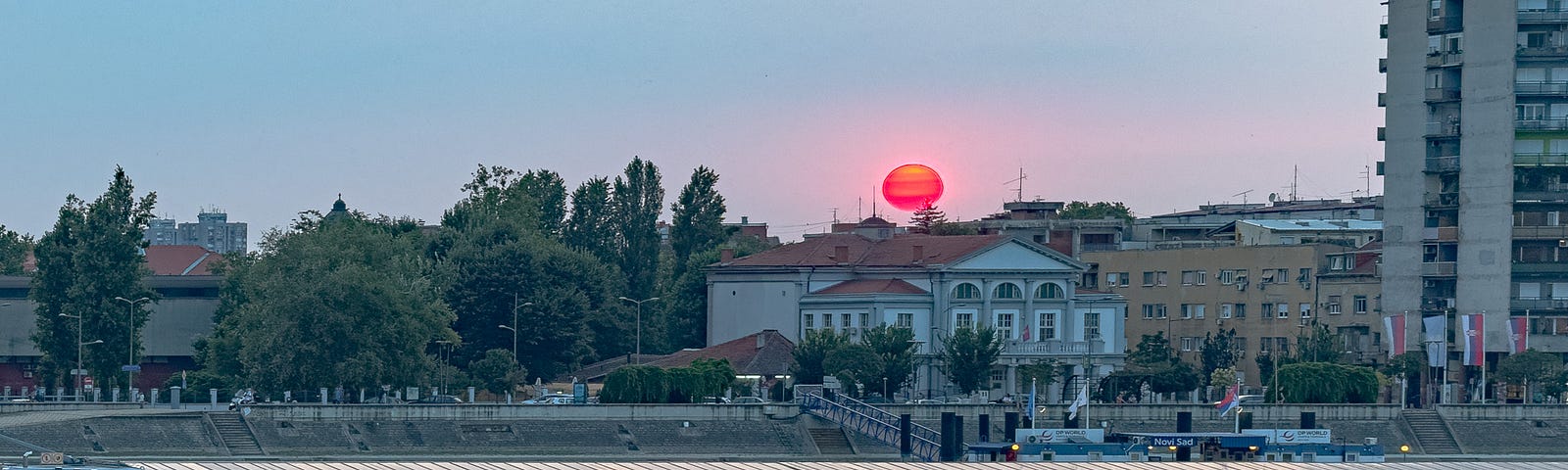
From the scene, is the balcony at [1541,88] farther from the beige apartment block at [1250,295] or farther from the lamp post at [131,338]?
the lamp post at [131,338]

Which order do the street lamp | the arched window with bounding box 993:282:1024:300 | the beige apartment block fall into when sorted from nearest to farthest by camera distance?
the street lamp < the arched window with bounding box 993:282:1024:300 < the beige apartment block

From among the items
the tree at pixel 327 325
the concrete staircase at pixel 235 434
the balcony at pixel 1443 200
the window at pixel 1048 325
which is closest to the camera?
the concrete staircase at pixel 235 434

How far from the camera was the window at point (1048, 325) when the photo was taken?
138 m

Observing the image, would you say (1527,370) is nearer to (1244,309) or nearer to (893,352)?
(1244,309)

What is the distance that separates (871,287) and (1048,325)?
1008 centimetres

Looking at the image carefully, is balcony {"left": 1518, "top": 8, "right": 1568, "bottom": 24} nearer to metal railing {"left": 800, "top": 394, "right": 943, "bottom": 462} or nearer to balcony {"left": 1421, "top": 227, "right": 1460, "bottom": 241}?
balcony {"left": 1421, "top": 227, "right": 1460, "bottom": 241}

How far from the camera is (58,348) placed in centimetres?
12756

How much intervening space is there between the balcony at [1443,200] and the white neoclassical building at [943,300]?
18.0 meters

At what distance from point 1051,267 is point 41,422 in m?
58.5

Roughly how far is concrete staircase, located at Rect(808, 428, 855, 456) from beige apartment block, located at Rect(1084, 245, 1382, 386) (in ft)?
144

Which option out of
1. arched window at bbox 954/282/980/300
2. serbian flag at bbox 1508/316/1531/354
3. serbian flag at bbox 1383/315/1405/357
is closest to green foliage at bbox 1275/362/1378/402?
serbian flag at bbox 1508/316/1531/354

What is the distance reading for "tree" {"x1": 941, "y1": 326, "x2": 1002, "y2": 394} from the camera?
128 metres

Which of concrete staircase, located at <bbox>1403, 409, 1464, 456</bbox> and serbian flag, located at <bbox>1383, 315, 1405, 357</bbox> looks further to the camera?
serbian flag, located at <bbox>1383, 315, 1405, 357</bbox>

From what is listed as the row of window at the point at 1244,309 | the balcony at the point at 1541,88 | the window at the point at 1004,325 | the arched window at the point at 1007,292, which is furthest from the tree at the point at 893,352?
the balcony at the point at 1541,88
